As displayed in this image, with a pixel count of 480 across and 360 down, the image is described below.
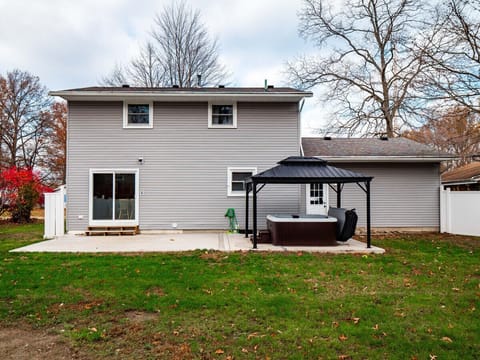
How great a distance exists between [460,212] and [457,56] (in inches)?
219

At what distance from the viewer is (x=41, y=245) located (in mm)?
8352

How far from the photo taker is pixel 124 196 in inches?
413

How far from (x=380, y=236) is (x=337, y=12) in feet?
52.4

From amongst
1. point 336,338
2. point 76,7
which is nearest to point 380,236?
point 336,338

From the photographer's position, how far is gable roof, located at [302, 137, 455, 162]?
1081 cm

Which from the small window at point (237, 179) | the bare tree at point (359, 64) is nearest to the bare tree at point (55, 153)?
the bare tree at point (359, 64)

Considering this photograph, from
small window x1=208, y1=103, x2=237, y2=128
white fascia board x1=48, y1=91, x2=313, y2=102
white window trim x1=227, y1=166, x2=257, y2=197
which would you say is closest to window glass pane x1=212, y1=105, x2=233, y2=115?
small window x1=208, y1=103, x2=237, y2=128

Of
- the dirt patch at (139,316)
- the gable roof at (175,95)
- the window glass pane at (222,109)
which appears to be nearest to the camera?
the dirt patch at (139,316)

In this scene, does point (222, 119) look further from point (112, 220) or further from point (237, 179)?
point (112, 220)

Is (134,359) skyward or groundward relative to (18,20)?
groundward

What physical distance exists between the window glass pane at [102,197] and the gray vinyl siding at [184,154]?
0.30 m

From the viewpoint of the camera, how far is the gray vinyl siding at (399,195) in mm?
11109

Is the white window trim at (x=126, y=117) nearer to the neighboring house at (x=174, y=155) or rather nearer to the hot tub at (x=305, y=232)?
the neighboring house at (x=174, y=155)

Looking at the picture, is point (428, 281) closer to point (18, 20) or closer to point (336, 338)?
point (336, 338)
